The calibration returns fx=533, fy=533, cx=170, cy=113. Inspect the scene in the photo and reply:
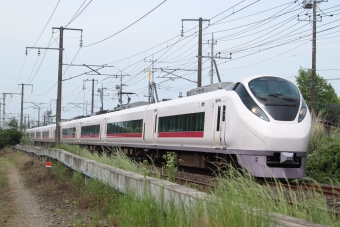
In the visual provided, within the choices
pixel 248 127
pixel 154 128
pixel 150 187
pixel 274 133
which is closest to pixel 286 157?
pixel 274 133

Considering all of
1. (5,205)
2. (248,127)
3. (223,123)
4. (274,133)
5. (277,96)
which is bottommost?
(5,205)

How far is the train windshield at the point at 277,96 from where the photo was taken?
14.0 metres

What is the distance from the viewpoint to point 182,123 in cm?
1944

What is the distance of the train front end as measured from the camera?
1358 centimetres

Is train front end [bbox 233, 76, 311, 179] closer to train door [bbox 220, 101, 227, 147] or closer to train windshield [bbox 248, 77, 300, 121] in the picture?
train windshield [bbox 248, 77, 300, 121]

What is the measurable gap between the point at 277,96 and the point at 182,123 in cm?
561

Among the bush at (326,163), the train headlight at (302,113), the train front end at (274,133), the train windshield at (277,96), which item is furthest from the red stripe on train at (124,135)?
the train headlight at (302,113)

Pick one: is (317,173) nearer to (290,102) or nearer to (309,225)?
(290,102)

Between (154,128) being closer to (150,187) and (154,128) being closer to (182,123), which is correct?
(182,123)

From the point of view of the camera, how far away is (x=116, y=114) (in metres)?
32.1

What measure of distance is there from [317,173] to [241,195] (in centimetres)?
1251

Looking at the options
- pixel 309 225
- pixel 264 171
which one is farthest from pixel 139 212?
pixel 264 171

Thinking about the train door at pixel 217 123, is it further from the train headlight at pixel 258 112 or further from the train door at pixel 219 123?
the train headlight at pixel 258 112

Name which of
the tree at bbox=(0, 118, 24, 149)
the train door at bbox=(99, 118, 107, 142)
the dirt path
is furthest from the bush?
the tree at bbox=(0, 118, 24, 149)
